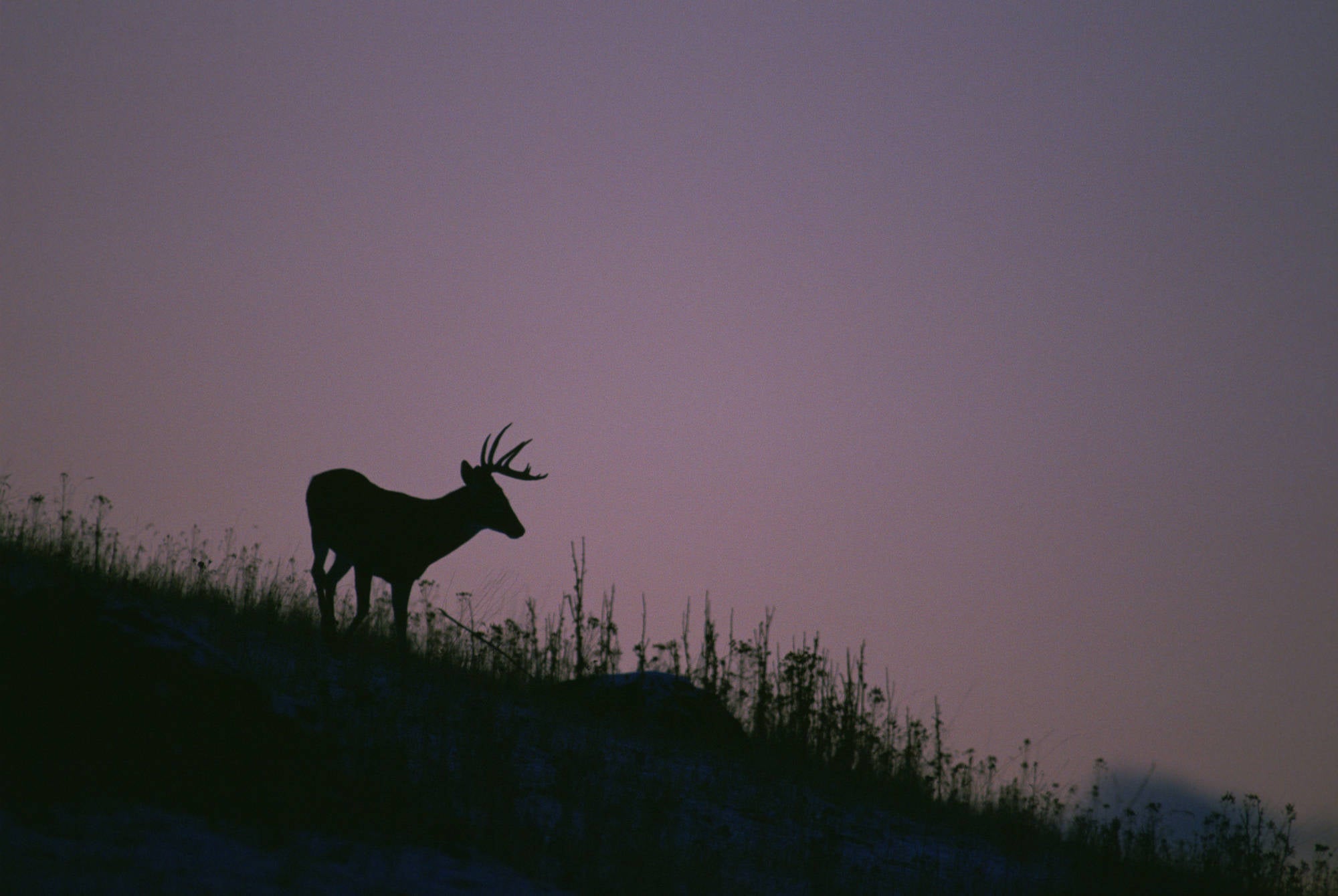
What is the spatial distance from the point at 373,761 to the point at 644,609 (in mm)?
5462

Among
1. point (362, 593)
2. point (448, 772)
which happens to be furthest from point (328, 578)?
point (448, 772)

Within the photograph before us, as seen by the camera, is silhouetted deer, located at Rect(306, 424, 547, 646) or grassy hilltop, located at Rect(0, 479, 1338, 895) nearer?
grassy hilltop, located at Rect(0, 479, 1338, 895)

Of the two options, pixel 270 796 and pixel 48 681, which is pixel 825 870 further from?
pixel 48 681

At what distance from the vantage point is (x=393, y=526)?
11727 mm

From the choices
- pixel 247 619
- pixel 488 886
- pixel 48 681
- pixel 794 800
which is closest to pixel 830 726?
pixel 794 800

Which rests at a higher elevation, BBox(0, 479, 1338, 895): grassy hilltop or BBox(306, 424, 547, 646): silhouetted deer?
BBox(306, 424, 547, 646): silhouetted deer

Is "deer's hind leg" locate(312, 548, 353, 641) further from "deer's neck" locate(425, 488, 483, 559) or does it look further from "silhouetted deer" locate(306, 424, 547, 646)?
"deer's neck" locate(425, 488, 483, 559)

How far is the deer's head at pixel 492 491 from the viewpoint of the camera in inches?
487

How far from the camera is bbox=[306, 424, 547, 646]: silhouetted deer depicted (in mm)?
11469

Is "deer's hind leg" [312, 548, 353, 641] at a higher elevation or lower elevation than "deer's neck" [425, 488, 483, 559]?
lower

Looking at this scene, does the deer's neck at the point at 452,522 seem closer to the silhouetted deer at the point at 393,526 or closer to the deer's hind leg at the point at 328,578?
the silhouetted deer at the point at 393,526

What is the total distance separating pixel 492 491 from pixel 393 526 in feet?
3.95

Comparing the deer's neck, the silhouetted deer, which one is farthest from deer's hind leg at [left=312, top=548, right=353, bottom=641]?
the deer's neck

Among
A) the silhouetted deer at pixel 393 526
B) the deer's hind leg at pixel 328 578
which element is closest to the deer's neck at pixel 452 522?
the silhouetted deer at pixel 393 526
